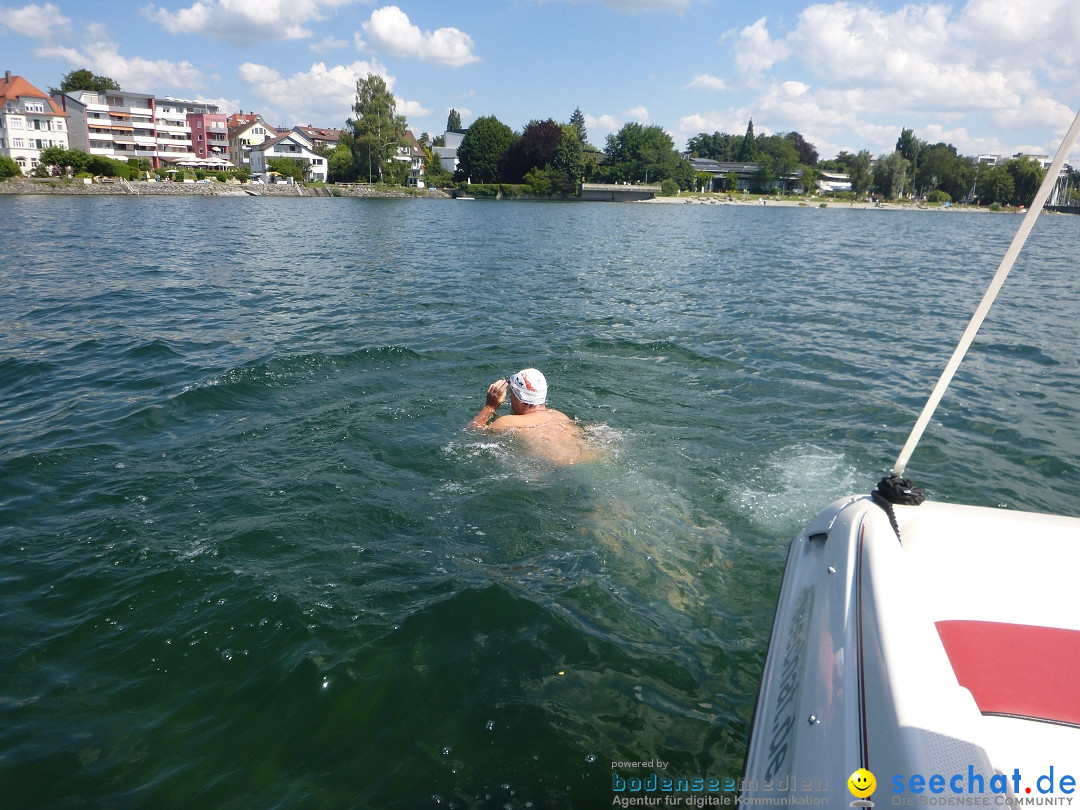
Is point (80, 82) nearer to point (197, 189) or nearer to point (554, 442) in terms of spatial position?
point (197, 189)

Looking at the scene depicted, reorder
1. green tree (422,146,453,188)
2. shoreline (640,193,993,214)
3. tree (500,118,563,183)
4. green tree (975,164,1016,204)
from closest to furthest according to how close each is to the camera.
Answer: green tree (422,146,453,188), tree (500,118,563,183), shoreline (640,193,993,214), green tree (975,164,1016,204)

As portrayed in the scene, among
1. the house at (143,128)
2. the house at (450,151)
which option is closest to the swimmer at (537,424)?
the house at (143,128)

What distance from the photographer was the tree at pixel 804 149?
17321 centimetres

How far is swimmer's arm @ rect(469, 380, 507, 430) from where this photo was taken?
692cm

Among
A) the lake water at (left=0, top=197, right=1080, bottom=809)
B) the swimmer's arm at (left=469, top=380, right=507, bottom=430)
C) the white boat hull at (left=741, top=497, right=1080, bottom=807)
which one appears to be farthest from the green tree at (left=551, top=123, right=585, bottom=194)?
the white boat hull at (left=741, top=497, right=1080, bottom=807)

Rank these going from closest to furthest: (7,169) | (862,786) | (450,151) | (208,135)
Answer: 1. (862,786)
2. (7,169)
3. (208,135)
4. (450,151)

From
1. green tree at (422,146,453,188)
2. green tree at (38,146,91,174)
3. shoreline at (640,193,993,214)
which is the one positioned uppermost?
green tree at (422,146,453,188)

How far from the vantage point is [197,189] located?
73375 mm

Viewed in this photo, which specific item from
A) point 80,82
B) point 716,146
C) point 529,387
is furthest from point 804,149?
point 529,387

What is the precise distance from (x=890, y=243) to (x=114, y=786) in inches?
1733

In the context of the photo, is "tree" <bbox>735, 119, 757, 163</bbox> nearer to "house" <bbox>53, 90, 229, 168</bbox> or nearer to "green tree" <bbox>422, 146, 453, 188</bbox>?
"green tree" <bbox>422, 146, 453, 188</bbox>

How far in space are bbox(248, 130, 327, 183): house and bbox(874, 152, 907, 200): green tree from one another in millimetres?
102727

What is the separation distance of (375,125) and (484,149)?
2328 centimetres

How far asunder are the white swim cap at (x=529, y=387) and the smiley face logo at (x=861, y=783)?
5.09 m
